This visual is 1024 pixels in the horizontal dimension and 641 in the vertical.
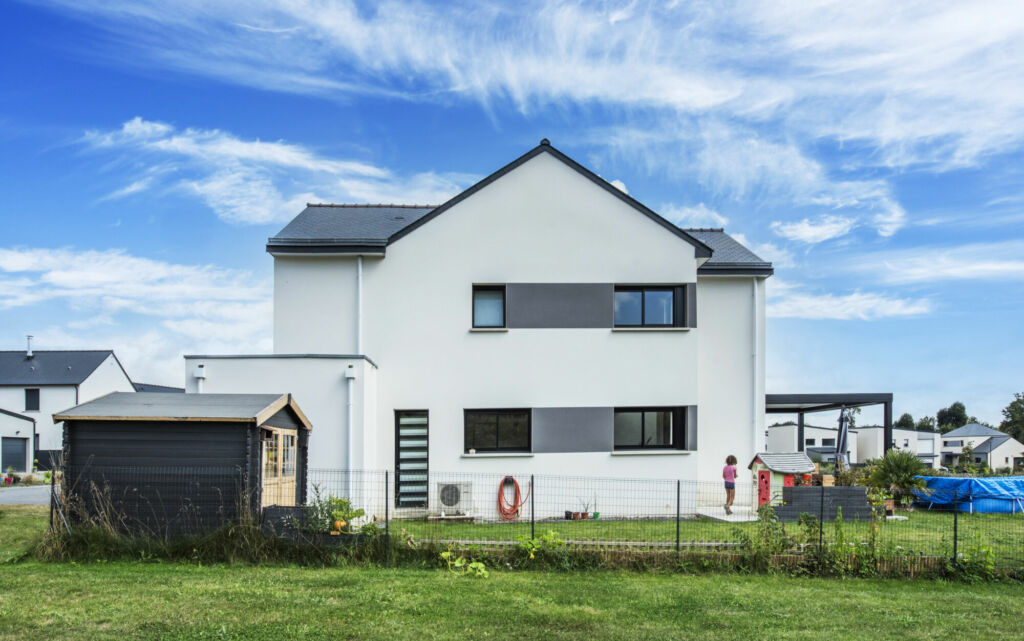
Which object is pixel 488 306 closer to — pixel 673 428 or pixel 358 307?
pixel 358 307

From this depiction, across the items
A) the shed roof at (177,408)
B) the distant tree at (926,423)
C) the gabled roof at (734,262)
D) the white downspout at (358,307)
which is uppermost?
the gabled roof at (734,262)

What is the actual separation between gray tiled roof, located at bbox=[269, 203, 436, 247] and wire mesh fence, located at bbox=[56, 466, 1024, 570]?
511 centimetres

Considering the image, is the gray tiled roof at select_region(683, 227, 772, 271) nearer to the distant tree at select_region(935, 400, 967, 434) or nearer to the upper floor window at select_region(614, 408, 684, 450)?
the upper floor window at select_region(614, 408, 684, 450)

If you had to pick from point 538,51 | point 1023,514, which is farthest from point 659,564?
point 1023,514

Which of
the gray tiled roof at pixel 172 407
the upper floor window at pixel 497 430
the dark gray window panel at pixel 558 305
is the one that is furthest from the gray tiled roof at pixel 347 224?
the gray tiled roof at pixel 172 407

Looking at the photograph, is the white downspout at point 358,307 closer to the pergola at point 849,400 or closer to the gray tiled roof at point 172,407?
the gray tiled roof at point 172,407

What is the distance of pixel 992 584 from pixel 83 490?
40.6 ft

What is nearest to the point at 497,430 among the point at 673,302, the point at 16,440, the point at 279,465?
the point at 673,302

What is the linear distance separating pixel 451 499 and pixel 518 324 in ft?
13.2

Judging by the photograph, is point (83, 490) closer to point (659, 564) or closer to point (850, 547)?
point (659, 564)

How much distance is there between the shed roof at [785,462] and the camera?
1633cm

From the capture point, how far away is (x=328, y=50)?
45.0ft

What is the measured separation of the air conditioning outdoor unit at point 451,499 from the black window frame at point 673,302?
16.6 feet

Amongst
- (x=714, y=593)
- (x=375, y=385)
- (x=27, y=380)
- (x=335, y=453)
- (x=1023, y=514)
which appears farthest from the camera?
(x=27, y=380)
